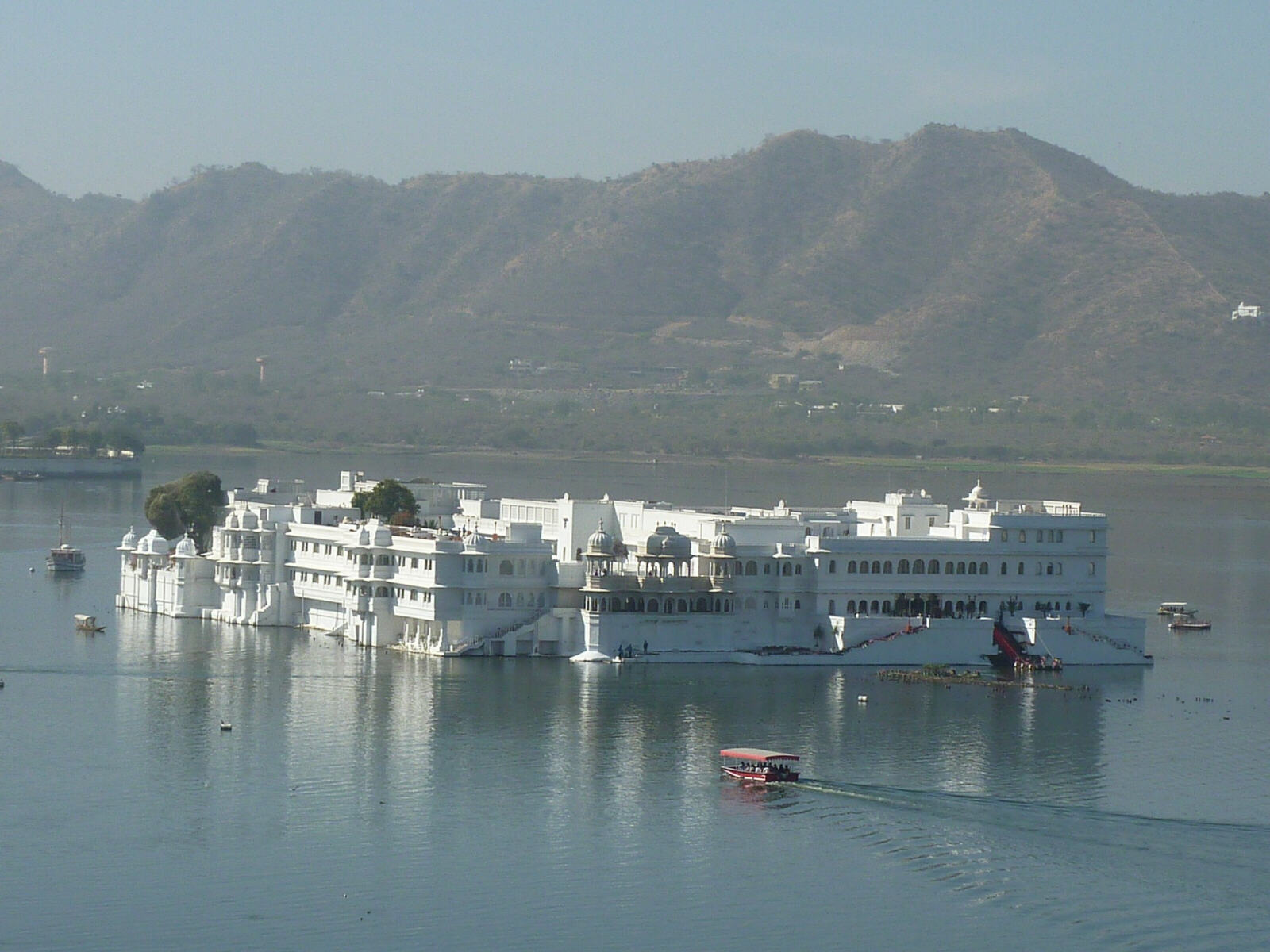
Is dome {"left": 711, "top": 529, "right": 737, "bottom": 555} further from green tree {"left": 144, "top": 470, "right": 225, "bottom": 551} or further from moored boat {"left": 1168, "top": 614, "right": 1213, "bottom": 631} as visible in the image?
green tree {"left": 144, "top": 470, "right": 225, "bottom": 551}

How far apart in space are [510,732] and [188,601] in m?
20.1

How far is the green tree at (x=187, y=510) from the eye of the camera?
249 ft

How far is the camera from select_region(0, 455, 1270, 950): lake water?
118ft

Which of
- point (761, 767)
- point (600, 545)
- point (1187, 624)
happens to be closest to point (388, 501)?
point (600, 545)

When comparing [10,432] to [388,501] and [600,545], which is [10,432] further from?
[600,545]

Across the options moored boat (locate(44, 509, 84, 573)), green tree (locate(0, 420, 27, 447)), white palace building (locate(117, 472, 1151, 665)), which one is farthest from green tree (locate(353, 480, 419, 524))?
green tree (locate(0, 420, 27, 447))

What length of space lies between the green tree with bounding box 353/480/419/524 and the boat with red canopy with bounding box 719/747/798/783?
2564cm

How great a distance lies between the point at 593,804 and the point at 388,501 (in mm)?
28500

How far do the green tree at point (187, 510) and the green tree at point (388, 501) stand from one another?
729cm

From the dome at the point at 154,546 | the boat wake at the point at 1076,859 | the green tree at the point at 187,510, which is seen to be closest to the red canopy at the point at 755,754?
the boat wake at the point at 1076,859

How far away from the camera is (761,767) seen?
148 feet

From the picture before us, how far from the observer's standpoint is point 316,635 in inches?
2464

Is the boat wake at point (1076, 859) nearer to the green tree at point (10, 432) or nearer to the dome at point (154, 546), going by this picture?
the dome at point (154, 546)

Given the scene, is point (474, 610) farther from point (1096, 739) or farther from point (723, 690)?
point (1096, 739)
